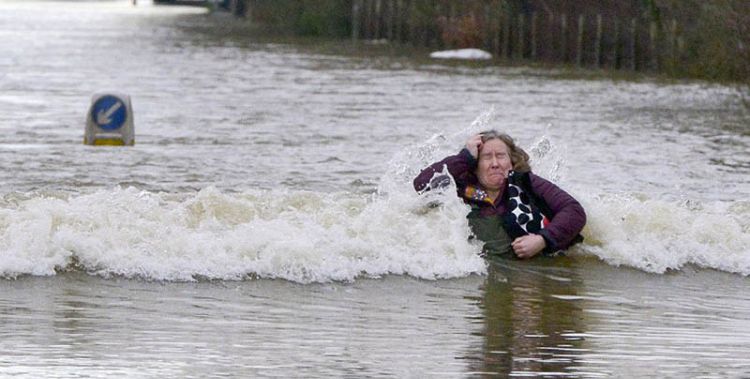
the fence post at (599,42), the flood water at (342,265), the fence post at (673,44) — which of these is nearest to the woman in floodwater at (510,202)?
the flood water at (342,265)

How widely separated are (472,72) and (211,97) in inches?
452

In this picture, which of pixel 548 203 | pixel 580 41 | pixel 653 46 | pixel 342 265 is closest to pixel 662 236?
pixel 548 203

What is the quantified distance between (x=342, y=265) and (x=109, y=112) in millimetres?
11328

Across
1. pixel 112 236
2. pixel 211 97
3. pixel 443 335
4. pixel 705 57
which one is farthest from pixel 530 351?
pixel 705 57

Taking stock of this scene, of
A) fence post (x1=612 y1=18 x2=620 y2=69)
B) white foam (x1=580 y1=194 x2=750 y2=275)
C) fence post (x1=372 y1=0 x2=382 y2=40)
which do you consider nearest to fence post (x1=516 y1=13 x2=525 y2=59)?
fence post (x1=612 y1=18 x2=620 y2=69)

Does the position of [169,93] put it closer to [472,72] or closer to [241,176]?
[472,72]

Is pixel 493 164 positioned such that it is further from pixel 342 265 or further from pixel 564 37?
pixel 564 37

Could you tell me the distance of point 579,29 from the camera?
4719 centimetres

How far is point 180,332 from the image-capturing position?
9.94 meters

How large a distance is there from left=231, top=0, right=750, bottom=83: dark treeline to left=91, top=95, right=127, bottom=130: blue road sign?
15.3m

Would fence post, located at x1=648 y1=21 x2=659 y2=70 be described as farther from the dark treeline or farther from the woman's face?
the woman's face

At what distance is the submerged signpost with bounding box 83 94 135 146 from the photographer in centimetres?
2264

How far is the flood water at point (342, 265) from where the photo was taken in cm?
943

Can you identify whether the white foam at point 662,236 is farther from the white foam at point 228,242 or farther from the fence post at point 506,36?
the fence post at point 506,36
